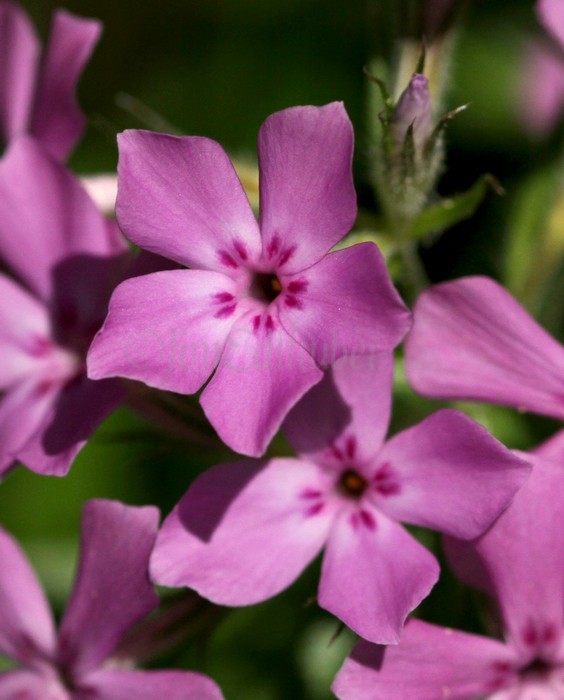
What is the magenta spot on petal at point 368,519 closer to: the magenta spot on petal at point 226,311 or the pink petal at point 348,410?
the pink petal at point 348,410

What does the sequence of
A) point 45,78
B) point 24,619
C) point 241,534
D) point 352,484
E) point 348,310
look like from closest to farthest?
point 348,310 < point 241,534 < point 352,484 < point 24,619 < point 45,78

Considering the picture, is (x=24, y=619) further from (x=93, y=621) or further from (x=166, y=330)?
(x=166, y=330)

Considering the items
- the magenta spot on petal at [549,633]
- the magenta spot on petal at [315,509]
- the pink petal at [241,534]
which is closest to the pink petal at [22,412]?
the pink petal at [241,534]

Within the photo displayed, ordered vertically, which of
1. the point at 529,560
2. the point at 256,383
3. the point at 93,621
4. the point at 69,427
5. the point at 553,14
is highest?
the point at 553,14

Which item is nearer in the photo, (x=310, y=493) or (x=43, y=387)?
(x=310, y=493)

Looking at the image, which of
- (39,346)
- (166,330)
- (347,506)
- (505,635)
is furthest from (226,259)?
(505,635)

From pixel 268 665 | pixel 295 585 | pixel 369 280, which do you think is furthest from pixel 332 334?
pixel 268 665

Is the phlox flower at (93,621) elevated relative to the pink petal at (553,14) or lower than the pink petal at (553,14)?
lower
